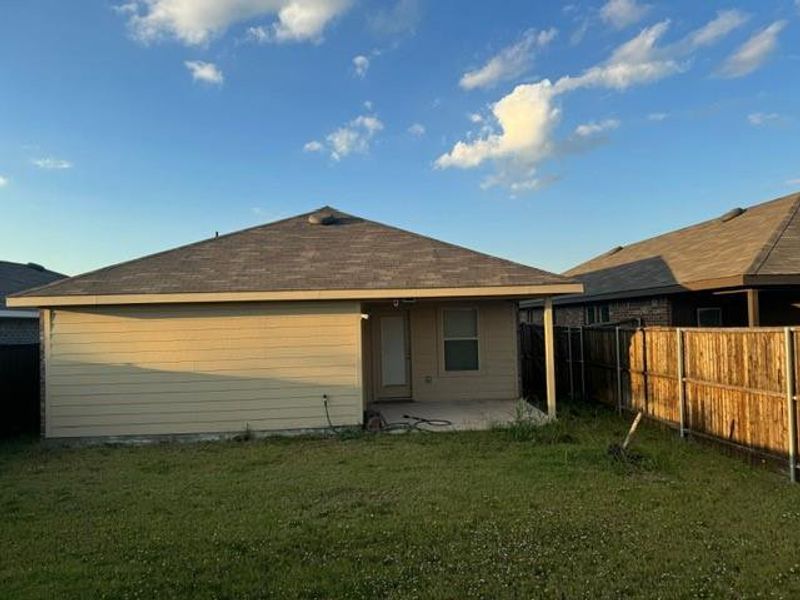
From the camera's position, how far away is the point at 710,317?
13227 mm

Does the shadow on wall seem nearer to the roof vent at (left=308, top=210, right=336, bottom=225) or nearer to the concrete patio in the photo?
the concrete patio

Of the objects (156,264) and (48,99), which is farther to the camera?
(48,99)

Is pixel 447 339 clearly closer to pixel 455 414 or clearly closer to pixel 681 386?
pixel 455 414

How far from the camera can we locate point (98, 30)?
11.1m

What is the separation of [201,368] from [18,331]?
836 centimetres

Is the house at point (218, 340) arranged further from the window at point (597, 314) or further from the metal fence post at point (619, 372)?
the window at point (597, 314)

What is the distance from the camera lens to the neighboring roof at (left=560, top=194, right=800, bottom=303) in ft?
35.6

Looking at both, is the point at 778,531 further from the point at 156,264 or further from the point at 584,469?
the point at 156,264

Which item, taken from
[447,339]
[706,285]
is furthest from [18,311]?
[706,285]

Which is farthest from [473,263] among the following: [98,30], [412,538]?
[98,30]

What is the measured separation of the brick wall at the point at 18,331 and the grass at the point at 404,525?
7773 millimetres

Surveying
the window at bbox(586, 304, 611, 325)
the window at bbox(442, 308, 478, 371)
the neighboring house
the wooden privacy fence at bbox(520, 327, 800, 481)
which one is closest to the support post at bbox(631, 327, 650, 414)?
the wooden privacy fence at bbox(520, 327, 800, 481)

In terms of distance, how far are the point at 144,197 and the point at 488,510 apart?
49.4 ft

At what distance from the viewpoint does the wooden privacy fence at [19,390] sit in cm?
1133
